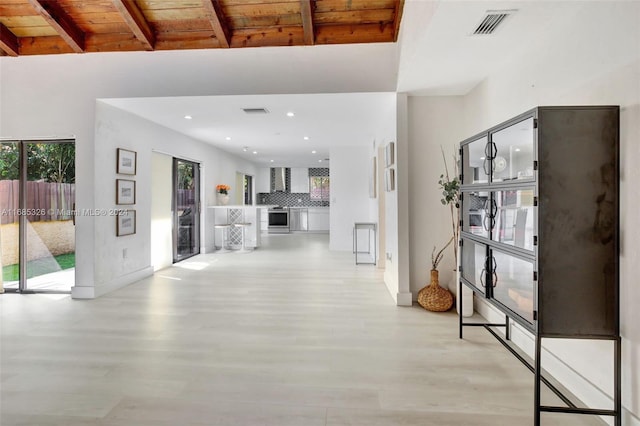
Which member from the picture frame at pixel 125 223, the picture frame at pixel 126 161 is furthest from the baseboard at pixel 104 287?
the picture frame at pixel 126 161

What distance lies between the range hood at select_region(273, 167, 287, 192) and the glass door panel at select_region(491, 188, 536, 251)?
31.3 ft

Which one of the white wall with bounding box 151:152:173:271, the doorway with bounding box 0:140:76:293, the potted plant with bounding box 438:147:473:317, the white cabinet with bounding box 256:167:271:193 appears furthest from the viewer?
the white cabinet with bounding box 256:167:271:193

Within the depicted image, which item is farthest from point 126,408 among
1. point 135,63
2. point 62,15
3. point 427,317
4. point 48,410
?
point 62,15

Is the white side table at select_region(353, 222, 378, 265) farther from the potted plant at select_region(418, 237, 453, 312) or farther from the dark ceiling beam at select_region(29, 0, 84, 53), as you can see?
the dark ceiling beam at select_region(29, 0, 84, 53)

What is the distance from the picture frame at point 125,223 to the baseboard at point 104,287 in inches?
22.9

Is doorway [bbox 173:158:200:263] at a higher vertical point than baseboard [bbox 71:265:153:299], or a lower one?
higher

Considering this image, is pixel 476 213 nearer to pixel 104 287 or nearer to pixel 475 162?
pixel 475 162

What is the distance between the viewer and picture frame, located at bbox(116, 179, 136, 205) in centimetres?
421

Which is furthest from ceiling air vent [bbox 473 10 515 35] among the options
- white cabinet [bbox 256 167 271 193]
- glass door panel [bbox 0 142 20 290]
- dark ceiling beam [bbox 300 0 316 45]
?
white cabinet [bbox 256 167 271 193]

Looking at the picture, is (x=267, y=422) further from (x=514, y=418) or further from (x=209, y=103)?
(x=209, y=103)

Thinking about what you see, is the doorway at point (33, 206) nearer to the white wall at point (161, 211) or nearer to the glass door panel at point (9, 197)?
the glass door panel at point (9, 197)

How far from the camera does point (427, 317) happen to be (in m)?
3.20

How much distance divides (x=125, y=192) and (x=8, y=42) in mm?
2004

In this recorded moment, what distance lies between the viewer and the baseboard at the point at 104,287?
3.86 m
